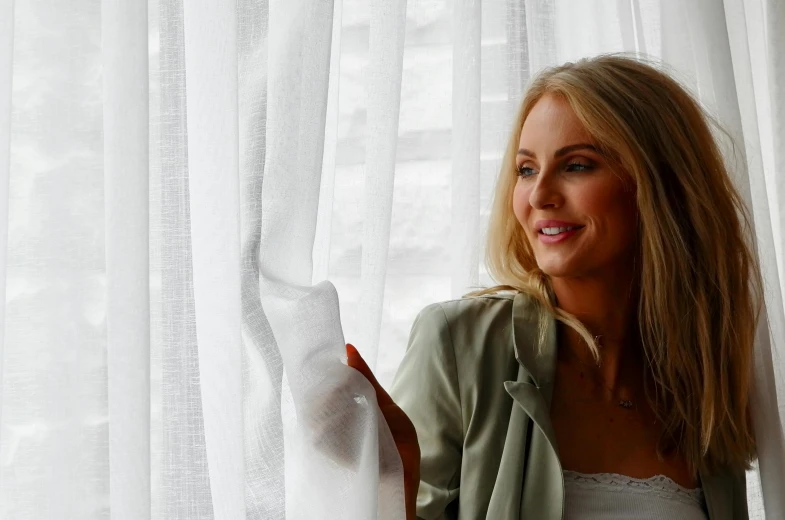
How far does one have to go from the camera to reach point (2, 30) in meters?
0.71

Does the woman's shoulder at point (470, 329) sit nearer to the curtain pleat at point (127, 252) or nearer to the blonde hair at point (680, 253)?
the blonde hair at point (680, 253)

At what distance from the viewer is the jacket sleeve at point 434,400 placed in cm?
128

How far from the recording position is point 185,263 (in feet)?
2.63

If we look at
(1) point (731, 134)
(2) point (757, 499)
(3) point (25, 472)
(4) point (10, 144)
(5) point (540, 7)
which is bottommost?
(2) point (757, 499)

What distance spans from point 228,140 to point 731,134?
2.95 ft

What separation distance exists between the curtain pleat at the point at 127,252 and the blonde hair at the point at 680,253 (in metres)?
0.72

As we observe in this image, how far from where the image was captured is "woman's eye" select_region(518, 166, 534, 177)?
4.50ft

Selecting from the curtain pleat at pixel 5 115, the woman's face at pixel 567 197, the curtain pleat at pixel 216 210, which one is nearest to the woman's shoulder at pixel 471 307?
the woman's face at pixel 567 197

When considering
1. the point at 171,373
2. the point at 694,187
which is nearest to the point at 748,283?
the point at 694,187

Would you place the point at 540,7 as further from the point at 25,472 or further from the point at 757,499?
the point at 25,472

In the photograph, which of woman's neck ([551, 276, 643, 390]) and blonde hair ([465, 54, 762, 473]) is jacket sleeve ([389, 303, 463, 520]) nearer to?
blonde hair ([465, 54, 762, 473])

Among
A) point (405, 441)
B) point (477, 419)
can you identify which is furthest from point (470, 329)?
point (405, 441)

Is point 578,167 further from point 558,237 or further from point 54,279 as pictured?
point 54,279

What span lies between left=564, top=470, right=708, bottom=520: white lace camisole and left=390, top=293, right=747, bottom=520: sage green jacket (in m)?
0.05
